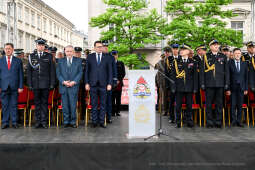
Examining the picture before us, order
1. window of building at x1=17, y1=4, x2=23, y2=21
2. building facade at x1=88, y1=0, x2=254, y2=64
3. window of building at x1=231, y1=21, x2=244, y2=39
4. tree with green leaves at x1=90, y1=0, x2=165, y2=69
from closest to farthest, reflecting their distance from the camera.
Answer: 1. tree with green leaves at x1=90, y1=0, x2=165, y2=69
2. building facade at x1=88, y1=0, x2=254, y2=64
3. window of building at x1=231, y1=21, x2=244, y2=39
4. window of building at x1=17, y1=4, x2=23, y2=21

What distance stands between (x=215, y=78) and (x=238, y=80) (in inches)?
25.2

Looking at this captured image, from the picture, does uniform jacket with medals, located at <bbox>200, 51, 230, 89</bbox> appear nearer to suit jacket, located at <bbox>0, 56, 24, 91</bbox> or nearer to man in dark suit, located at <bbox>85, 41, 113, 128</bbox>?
man in dark suit, located at <bbox>85, 41, 113, 128</bbox>

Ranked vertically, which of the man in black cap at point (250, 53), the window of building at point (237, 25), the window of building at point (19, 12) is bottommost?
the man in black cap at point (250, 53)

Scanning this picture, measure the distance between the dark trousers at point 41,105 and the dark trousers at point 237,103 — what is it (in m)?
4.11

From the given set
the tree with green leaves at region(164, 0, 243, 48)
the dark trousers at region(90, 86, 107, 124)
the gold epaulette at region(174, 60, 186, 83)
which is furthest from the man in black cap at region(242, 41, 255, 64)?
the tree with green leaves at region(164, 0, 243, 48)

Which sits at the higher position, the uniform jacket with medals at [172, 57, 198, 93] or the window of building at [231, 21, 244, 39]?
the window of building at [231, 21, 244, 39]

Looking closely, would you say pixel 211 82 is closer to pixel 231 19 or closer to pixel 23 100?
pixel 23 100

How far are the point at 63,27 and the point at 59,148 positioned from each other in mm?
45669

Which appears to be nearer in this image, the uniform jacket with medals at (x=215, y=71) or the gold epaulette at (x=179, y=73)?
the uniform jacket with medals at (x=215, y=71)

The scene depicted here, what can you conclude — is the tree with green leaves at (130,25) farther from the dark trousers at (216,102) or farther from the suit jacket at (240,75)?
the dark trousers at (216,102)

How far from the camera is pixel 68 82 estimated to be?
6141 mm

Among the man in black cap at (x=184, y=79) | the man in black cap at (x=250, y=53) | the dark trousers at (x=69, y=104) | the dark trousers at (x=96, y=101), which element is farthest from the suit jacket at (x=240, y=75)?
the dark trousers at (x=69, y=104)

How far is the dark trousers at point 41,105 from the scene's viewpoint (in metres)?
6.20

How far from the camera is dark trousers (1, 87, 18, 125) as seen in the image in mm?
6195
